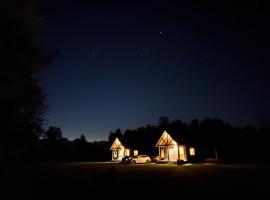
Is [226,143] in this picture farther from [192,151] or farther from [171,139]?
[171,139]

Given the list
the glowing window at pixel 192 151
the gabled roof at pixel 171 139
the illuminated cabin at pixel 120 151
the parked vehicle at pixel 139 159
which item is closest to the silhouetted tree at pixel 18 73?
the parked vehicle at pixel 139 159

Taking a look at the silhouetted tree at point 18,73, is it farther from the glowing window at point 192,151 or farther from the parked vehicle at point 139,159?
the glowing window at point 192,151

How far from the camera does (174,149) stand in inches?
1841

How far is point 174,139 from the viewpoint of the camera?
4606 cm

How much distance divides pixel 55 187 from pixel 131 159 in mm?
32885

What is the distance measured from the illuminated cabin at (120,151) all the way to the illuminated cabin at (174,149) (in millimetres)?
11836

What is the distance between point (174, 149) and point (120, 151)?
1751 centimetres

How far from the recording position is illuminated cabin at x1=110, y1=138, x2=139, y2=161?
59.9 meters

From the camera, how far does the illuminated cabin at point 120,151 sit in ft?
197

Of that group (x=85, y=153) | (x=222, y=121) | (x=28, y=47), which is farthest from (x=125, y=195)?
(x=222, y=121)

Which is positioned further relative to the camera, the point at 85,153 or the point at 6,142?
the point at 85,153

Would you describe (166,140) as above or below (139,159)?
above

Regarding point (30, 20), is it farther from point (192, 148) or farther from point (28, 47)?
point (192, 148)

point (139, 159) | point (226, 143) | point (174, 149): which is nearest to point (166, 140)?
point (174, 149)
